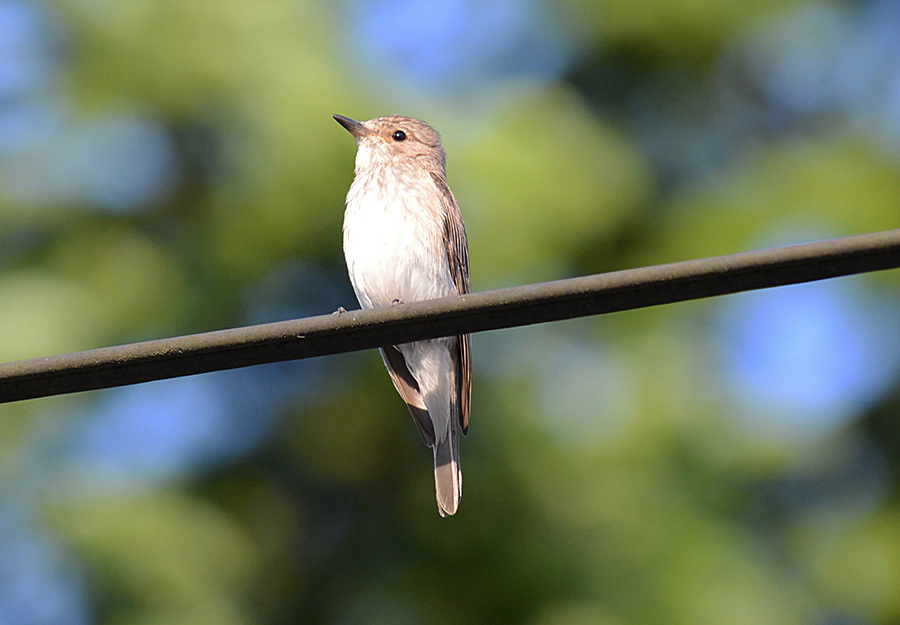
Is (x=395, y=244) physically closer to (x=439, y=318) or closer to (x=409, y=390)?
(x=409, y=390)

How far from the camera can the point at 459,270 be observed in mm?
5965

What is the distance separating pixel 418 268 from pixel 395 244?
20cm

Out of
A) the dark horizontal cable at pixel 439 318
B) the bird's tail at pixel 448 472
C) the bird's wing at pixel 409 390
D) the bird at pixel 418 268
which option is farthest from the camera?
the bird's wing at pixel 409 390

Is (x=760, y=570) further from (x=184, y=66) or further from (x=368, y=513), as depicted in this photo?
(x=184, y=66)

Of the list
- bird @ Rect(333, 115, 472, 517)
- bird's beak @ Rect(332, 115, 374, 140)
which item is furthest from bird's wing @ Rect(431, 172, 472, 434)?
bird's beak @ Rect(332, 115, 374, 140)

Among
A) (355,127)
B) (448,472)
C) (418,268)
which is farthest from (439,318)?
(355,127)

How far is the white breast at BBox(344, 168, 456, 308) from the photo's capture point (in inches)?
223

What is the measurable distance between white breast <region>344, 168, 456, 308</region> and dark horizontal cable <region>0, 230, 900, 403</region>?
3.10 meters

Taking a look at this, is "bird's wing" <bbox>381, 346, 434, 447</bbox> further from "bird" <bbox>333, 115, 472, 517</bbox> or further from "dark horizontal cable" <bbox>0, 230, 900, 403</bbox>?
"dark horizontal cable" <bbox>0, 230, 900, 403</bbox>

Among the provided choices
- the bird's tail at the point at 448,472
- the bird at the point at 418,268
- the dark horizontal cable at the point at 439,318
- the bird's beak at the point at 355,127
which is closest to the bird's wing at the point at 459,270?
the bird at the point at 418,268

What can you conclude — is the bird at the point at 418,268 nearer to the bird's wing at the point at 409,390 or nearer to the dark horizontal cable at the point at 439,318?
the bird's wing at the point at 409,390

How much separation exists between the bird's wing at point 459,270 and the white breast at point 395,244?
6 centimetres

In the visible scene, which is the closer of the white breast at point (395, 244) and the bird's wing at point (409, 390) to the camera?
the white breast at point (395, 244)

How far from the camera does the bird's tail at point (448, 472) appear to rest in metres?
5.43
